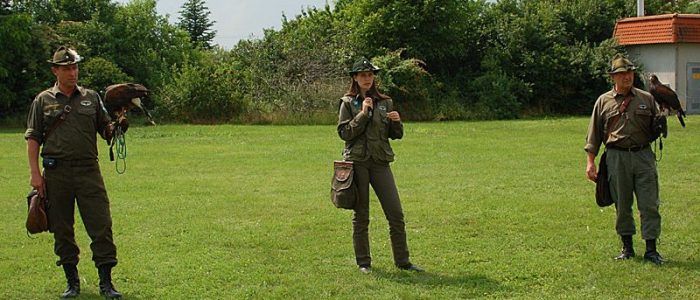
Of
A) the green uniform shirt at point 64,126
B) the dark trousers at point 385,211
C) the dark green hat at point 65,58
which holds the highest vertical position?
the dark green hat at point 65,58

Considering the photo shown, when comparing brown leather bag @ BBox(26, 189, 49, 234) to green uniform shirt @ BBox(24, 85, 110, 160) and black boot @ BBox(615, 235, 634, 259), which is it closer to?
green uniform shirt @ BBox(24, 85, 110, 160)

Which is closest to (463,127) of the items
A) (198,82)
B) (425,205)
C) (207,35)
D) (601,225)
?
(198,82)

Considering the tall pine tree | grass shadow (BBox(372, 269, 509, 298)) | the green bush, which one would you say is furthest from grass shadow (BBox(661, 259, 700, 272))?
the tall pine tree

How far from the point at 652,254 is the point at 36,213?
18.2ft

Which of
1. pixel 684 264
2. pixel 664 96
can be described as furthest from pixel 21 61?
pixel 684 264

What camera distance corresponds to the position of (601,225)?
10.5 meters

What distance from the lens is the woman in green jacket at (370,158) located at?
834 centimetres

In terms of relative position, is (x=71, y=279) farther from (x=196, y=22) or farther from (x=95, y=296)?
(x=196, y=22)

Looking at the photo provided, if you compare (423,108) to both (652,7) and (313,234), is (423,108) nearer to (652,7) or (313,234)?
(652,7)

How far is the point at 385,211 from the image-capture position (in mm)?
8406

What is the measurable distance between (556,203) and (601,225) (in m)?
1.71

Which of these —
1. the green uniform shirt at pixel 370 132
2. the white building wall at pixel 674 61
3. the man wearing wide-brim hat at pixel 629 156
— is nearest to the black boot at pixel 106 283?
A: the green uniform shirt at pixel 370 132

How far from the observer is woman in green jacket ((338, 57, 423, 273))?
834 cm

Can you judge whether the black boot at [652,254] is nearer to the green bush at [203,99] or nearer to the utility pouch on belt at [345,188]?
the utility pouch on belt at [345,188]
